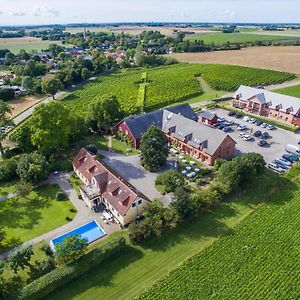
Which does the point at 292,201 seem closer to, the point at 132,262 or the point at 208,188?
the point at 208,188

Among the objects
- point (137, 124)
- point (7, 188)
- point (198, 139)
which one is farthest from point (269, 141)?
point (7, 188)

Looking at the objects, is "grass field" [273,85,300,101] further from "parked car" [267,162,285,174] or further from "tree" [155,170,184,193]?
"tree" [155,170,184,193]

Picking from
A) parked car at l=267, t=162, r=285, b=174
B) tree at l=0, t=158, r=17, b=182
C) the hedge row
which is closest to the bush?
tree at l=0, t=158, r=17, b=182

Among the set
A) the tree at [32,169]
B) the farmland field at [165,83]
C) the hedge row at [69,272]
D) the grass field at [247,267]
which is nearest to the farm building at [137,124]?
the farmland field at [165,83]

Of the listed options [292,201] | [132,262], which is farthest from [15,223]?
[292,201]

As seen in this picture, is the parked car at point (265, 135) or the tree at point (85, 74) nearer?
the parked car at point (265, 135)

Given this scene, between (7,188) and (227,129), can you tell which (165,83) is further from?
(7,188)

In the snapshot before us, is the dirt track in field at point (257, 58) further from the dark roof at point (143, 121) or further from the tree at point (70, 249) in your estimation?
the tree at point (70, 249)
